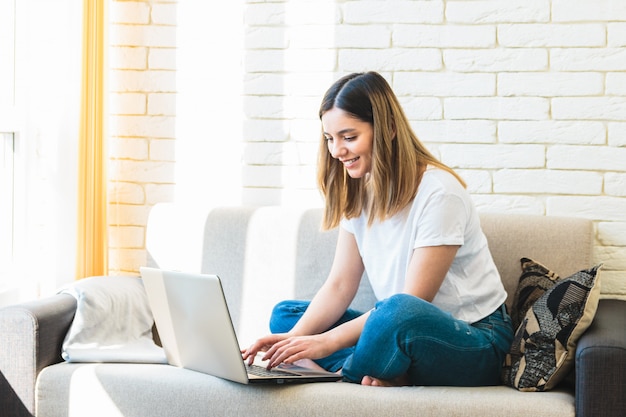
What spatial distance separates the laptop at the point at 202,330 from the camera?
79.1 inches

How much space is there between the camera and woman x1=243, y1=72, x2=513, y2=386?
6.82 feet

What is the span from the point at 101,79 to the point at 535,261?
161cm

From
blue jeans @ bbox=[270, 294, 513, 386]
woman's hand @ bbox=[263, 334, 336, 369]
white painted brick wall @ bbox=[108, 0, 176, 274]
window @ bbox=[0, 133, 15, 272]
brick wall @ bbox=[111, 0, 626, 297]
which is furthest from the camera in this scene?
white painted brick wall @ bbox=[108, 0, 176, 274]

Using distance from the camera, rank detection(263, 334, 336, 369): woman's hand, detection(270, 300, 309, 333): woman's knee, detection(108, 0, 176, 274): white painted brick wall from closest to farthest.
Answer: detection(263, 334, 336, 369): woman's hand
detection(270, 300, 309, 333): woman's knee
detection(108, 0, 176, 274): white painted brick wall

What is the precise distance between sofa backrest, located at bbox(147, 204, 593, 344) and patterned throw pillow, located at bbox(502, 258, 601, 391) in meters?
0.35

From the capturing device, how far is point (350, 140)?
2.30 meters

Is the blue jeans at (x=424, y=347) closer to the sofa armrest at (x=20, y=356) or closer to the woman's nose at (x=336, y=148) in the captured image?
the woman's nose at (x=336, y=148)

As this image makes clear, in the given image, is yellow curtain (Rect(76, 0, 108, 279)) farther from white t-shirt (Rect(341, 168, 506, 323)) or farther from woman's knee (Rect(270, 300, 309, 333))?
white t-shirt (Rect(341, 168, 506, 323))

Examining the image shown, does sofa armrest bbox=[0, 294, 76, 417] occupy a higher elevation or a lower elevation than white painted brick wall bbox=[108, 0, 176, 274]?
lower

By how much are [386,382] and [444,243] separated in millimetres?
378

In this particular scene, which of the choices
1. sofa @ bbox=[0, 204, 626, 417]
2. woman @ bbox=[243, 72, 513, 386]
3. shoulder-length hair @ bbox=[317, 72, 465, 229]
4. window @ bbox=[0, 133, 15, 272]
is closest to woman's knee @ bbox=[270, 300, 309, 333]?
woman @ bbox=[243, 72, 513, 386]

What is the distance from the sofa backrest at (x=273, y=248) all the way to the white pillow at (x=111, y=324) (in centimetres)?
22

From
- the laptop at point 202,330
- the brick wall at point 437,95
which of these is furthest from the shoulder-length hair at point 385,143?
the brick wall at point 437,95

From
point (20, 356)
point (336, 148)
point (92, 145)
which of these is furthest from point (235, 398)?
point (92, 145)
